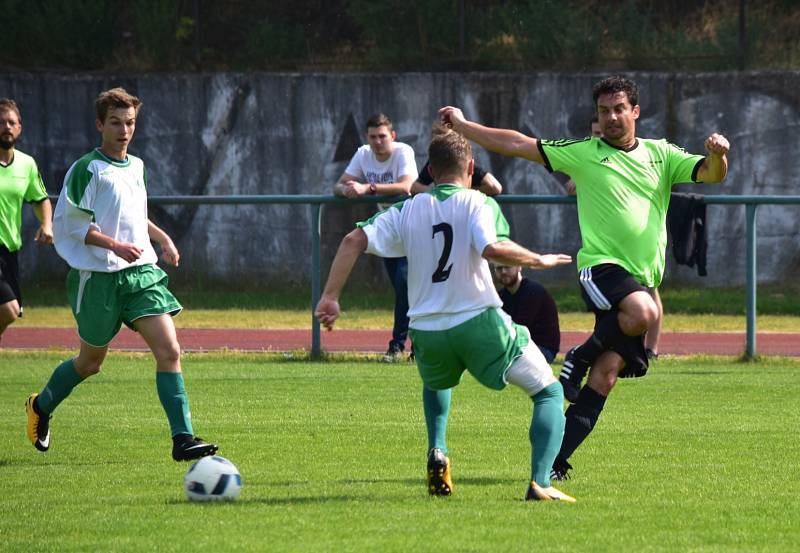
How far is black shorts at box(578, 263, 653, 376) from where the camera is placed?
7309 millimetres

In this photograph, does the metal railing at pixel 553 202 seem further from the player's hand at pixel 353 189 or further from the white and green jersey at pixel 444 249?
the white and green jersey at pixel 444 249

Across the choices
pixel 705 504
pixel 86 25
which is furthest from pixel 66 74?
pixel 705 504

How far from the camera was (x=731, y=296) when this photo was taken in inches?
735

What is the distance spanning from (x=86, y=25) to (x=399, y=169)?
11590mm

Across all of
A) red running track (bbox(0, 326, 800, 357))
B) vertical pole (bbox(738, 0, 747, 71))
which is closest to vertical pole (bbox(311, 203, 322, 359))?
red running track (bbox(0, 326, 800, 357))

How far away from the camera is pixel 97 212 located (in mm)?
7980

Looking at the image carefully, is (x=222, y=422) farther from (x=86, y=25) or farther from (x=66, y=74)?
(x=86, y=25)

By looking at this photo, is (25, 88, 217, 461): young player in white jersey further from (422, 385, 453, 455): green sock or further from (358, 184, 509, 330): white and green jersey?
(358, 184, 509, 330): white and green jersey

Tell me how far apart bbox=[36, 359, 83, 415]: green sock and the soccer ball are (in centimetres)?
196

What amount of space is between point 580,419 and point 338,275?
170 cm

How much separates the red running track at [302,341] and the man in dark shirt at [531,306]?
8.02 ft

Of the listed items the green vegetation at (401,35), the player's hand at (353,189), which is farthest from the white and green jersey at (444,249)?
the green vegetation at (401,35)

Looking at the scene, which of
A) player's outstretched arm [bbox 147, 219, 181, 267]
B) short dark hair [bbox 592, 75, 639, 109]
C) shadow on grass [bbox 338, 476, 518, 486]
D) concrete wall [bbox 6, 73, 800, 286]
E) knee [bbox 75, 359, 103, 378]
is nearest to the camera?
shadow on grass [bbox 338, 476, 518, 486]

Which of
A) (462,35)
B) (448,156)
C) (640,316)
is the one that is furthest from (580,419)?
(462,35)
